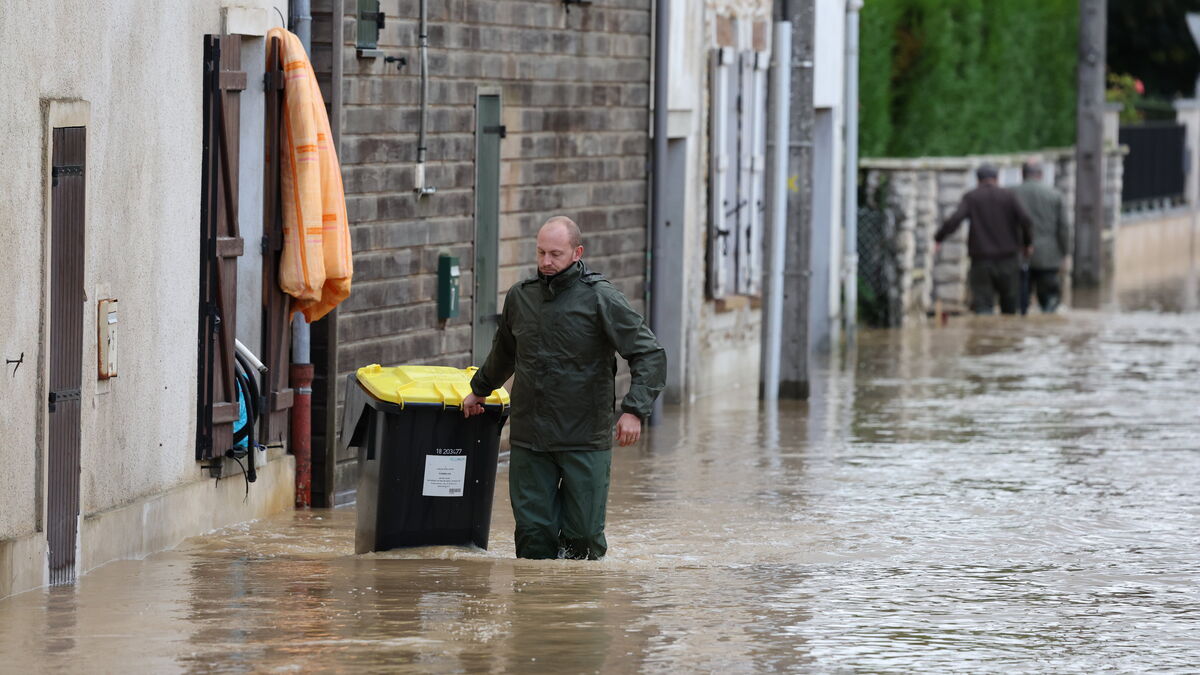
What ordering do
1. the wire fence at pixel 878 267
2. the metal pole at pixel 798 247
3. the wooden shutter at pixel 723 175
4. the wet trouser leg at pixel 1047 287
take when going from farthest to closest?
the wet trouser leg at pixel 1047 287
the wire fence at pixel 878 267
the wooden shutter at pixel 723 175
the metal pole at pixel 798 247

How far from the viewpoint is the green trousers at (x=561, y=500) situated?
10.5m

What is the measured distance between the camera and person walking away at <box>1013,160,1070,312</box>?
91.0ft

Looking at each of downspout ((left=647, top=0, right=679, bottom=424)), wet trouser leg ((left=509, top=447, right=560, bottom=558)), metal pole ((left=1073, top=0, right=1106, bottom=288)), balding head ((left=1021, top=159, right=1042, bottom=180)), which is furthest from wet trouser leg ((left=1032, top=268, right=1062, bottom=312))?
wet trouser leg ((left=509, top=447, right=560, bottom=558))

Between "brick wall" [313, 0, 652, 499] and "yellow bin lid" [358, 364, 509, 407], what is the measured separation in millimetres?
2294

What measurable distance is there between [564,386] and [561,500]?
0.51 metres

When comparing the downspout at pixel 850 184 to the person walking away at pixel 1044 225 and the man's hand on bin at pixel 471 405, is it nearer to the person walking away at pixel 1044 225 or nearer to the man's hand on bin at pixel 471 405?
the person walking away at pixel 1044 225

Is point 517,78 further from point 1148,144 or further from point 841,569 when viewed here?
point 1148,144

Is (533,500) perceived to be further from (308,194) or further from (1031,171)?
(1031,171)

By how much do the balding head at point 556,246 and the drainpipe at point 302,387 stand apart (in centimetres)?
256

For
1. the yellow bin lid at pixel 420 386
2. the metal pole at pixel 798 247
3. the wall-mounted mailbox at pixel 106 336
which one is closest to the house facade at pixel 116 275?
the wall-mounted mailbox at pixel 106 336

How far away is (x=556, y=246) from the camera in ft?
34.1

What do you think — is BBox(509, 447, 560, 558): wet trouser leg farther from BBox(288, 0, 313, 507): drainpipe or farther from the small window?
the small window

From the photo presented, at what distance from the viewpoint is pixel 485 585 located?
31.6 ft

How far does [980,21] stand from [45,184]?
24.3 meters
